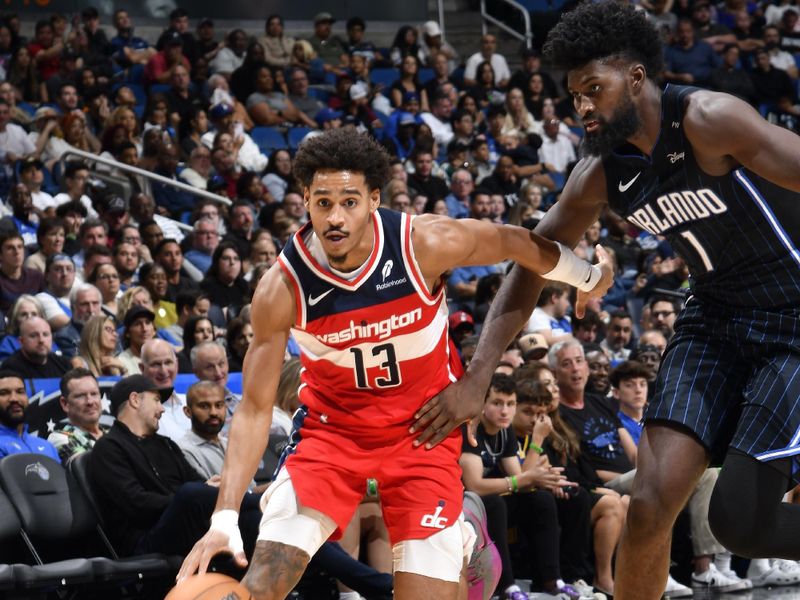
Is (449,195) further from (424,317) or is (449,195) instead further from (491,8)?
(424,317)

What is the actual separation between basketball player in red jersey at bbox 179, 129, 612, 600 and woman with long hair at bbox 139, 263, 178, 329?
5400 mm

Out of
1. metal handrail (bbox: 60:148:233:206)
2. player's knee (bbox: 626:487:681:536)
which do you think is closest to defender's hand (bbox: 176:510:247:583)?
player's knee (bbox: 626:487:681:536)

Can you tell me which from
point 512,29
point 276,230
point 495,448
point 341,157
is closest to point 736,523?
point 341,157

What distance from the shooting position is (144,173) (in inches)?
462

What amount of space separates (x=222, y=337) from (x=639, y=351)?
10.8 feet

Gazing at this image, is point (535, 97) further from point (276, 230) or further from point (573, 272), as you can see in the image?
point (573, 272)

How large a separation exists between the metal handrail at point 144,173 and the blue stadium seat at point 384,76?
4.44 metres

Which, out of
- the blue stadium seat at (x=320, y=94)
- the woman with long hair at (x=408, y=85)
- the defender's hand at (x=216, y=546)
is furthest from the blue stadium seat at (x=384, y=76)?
the defender's hand at (x=216, y=546)

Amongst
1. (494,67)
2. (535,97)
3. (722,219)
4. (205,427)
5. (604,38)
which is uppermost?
(494,67)

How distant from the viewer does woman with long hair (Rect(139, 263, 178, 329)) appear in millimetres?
9547

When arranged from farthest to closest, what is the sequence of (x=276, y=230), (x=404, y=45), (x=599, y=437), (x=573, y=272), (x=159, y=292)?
1. (x=404, y=45)
2. (x=276, y=230)
3. (x=159, y=292)
4. (x=599, y=437)
5. (x=573, y=272)

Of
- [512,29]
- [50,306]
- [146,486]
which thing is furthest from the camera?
[512,29]

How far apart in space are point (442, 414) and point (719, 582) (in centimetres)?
413

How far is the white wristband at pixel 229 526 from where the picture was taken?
371 centimetres
